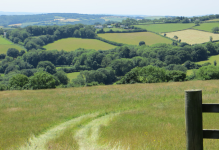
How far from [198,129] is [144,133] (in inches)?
242

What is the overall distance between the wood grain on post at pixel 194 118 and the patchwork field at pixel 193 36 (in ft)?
561

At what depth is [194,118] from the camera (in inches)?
191

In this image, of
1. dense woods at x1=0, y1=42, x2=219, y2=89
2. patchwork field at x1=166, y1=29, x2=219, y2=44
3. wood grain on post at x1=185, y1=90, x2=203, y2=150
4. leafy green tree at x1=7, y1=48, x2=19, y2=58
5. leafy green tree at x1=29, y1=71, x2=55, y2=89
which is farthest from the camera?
patchwork field at x1=166, y1=29, x2=219, y2=44

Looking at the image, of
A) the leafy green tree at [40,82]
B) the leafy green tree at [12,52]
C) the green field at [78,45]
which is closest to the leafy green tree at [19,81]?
the leafy green tree at [40,82]

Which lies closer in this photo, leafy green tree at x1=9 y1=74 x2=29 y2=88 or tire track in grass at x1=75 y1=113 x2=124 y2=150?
tire track in grass at x1=75 y1=113 x2=124 y2=150

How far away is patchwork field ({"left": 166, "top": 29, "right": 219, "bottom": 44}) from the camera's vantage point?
538 ft

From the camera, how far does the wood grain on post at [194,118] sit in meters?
4.76

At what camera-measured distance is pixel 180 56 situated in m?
141

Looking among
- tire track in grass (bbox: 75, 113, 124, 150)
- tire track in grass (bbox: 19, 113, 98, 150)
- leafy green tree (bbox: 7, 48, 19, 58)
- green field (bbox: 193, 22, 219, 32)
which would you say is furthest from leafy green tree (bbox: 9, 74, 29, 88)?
green field (bbox: 193, 22, 219, 32)

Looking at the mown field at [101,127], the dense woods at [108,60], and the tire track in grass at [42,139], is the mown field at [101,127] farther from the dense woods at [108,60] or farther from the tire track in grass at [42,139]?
the dense woods at [108,60]

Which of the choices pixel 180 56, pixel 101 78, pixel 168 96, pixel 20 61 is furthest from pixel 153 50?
pixel 168 96

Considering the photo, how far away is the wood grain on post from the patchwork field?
17103 centimetres

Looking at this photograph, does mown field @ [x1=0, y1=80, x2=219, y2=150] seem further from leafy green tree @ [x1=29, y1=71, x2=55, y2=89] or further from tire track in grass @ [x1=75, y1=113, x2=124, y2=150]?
leafy green tree @ [x1=29, y1=71, x2=55, y2=89]

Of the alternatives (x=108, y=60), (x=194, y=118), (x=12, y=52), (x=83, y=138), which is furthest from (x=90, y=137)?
(x=12, y=52)
